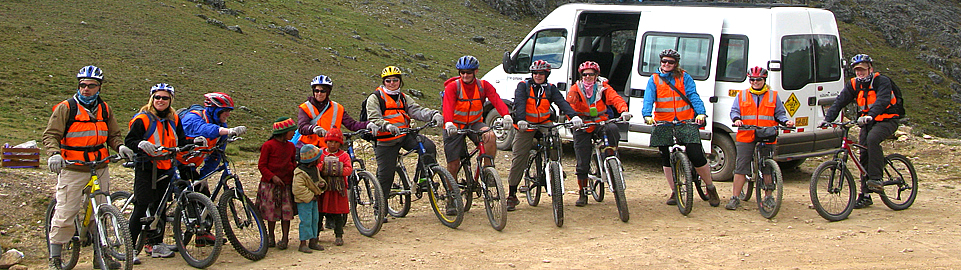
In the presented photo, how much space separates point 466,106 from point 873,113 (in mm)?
4209

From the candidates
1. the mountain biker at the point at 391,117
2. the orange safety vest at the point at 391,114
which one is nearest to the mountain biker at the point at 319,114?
the mountain biker at the point at 391,117

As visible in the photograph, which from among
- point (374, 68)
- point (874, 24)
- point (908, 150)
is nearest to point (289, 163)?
point (908, 150)

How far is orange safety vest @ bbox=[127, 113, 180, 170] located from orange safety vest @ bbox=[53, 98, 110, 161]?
0.28 m

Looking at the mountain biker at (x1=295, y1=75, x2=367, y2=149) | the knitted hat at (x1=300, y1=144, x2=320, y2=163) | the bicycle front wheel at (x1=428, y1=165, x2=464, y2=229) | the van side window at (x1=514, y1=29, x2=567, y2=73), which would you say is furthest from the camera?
the van side window at (x1=514, y1=29, x2=567, y2=73)

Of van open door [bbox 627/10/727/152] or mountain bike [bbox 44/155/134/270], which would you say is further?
van open door [bbox 627/10/727/152]

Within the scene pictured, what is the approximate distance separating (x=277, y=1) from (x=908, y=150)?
29298 mm

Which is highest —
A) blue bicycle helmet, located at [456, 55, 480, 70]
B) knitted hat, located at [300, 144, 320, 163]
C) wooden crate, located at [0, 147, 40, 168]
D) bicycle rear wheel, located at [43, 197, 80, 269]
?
blue bicycle helmet, located at [456, 55, 480, 70]

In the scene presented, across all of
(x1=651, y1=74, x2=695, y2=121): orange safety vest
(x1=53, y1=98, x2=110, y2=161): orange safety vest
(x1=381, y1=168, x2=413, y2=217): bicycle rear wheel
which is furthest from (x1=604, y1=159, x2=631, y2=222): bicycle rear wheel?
(x1=53, y1=98, x2=110, y2=161): orange safety vest

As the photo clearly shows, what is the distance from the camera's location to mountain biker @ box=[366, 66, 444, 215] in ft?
27.7

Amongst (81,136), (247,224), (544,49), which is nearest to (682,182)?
(247,224)

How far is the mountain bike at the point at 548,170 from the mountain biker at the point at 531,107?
11 centimetres

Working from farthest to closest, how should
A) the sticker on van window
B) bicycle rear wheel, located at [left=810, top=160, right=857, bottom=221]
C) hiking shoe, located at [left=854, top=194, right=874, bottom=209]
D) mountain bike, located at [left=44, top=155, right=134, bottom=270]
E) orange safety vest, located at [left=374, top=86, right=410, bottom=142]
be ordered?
1. the sticker on van window
2. hiking shoe, located at [left=854, top=194, right=874, bottom=209]
3. bicycle rear wheel, located at [left=810, top=160, right=857, bottom=221]
4. orange safety vest, located at [left=374, top=86, right=410, bottom=142]
5. mountain bike, located at [left=44, top=155, right=134, bottom=270]

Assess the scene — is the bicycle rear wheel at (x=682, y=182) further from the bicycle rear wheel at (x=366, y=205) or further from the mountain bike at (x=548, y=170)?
the bicycle rear wheel at (x=366, y=205)

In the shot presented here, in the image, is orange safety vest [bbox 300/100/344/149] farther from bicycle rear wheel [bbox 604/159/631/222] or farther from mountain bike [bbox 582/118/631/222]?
bicycle rear wheel [bbox 604/159/631/222]
